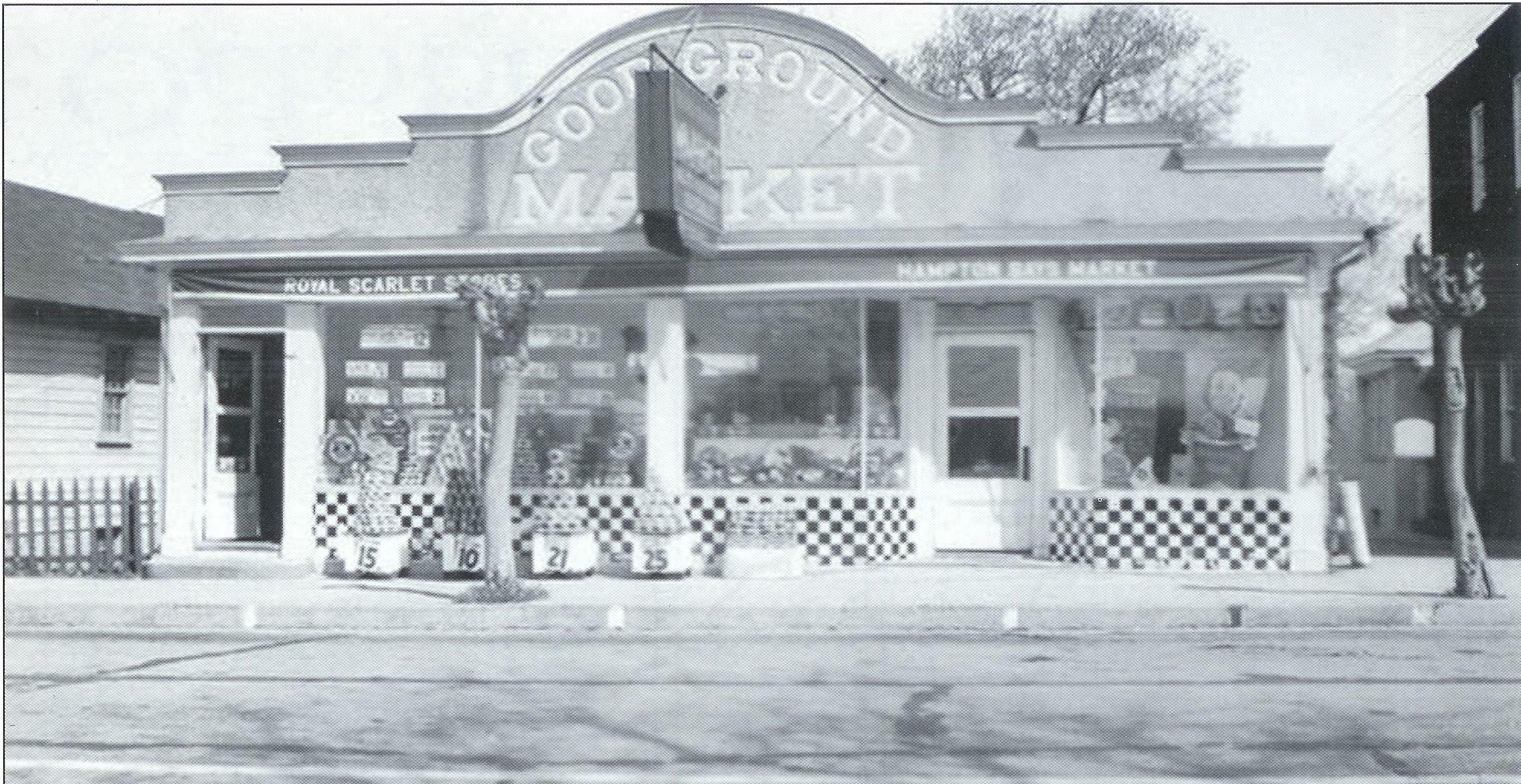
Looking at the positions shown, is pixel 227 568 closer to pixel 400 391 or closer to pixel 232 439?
pixel 232 439

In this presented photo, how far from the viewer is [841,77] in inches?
639

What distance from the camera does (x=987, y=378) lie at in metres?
16.9

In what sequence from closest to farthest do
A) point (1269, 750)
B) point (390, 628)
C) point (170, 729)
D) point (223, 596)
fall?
point (1269, 750) → point (170, 729) → point (390, 628) → point (223, 596)

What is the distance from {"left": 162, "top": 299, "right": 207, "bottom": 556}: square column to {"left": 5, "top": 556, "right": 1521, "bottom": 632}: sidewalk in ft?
3.53

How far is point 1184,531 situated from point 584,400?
6681 millimetres

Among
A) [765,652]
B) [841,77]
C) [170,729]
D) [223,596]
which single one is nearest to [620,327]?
[841,77]

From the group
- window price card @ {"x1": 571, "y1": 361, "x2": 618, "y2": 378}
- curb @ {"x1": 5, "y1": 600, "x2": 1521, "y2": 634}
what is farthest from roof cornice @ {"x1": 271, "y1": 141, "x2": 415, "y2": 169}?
curb @ {"x1": 5, "y1": 600, "x2": 1521, "y2": 634}

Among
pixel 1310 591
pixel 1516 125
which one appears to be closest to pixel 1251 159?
pixel 1310 591

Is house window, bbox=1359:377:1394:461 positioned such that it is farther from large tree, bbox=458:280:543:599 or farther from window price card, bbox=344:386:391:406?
large tree, bbox=458:280:543:599

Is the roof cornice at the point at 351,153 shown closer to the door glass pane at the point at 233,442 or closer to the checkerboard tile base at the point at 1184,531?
Result: the door glass pane at the point at 233,442

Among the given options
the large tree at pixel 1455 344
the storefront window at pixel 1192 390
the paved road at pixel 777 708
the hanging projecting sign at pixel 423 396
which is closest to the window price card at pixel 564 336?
the hanging projecting sign at pixel 423 396

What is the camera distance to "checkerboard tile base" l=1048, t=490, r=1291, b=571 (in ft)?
51.3

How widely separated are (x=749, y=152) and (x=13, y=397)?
450 inches

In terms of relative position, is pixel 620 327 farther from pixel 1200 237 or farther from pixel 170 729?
pixel 170 729
